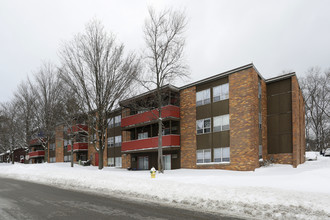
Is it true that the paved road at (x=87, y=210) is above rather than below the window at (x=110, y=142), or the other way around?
below

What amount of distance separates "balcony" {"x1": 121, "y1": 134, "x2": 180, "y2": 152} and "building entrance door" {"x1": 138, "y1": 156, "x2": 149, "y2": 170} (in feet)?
7.77

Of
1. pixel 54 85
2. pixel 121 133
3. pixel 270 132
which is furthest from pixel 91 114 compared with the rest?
pixel 270 132

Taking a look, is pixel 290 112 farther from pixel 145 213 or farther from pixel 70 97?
pixel 70 97

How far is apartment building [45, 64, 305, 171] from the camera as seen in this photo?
20.4 m

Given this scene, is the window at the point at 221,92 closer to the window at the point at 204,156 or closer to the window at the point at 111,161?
the window at the point at 204,156

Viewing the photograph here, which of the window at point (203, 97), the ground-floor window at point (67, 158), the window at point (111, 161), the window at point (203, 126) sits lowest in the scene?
the ground-floor window at point (67, 158)

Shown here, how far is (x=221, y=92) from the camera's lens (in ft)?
73.0

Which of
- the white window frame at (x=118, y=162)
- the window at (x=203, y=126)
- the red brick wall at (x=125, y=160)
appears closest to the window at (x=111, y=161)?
the white window frame at (x=118, y=162)

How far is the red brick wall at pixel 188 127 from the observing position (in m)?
23.7

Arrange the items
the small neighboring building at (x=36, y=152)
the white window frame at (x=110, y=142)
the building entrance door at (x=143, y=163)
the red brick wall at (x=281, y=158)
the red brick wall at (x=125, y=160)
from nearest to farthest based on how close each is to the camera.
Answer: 1. the red brick wall at (x=281, y=158)
2. the building entrance door at (x=143, y=163)
3. the red brick wall at (x=125, y=160)
4. the white window frame at (x=110, y=142)
5. the small neighboring building at (x=36, y=152)

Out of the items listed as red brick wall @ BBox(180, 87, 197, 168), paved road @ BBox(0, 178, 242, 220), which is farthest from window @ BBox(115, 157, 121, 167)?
paved road @ BBox(0, 178, 242, 220)

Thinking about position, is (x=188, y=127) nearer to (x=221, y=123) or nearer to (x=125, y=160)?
(x=221, y=123)

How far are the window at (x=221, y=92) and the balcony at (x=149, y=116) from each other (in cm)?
429

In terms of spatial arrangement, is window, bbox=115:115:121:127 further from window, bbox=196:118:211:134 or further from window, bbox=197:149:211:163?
window, bbox=197:149:211:163
